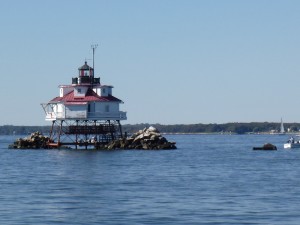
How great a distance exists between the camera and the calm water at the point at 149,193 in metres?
48.1

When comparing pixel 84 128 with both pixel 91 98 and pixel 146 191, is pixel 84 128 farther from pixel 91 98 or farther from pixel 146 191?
pixel 146 191

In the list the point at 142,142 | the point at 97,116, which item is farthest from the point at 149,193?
the point at 142,142

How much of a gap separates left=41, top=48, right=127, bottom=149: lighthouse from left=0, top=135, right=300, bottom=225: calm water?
85.8 feet

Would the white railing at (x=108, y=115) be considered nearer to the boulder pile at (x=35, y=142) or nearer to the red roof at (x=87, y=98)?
the red roof at (x=87, y=98)

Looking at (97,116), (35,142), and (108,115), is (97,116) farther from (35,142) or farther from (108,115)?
(35,142)

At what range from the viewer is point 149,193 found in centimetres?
5988

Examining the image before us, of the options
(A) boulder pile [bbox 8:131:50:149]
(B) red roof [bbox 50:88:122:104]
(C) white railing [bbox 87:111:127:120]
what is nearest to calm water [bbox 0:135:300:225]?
(C) white railing [bbox 87:111:127:120]

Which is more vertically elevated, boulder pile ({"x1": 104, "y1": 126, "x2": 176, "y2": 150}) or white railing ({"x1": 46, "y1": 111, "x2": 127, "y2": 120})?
white railing ({"x1": 46, "y1": 111, "x2": 127, "y2": 120})

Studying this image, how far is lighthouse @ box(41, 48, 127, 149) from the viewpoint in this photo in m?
123

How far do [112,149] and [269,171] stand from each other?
1824 inches

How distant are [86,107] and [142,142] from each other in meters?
12.9

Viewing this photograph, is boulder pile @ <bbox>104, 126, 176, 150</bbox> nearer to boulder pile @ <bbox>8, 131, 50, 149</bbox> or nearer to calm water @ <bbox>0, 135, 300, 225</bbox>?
boulder pile @ <bbox>8, 131, 50, 149</bbox>

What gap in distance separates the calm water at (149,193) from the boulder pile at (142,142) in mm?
31781

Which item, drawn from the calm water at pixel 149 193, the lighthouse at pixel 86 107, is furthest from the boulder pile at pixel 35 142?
the calm water at pixel 149 193
